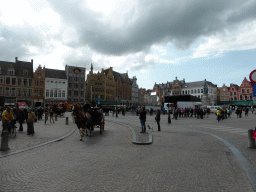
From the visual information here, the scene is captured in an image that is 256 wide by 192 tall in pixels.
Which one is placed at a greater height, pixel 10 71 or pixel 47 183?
pixel 10 71

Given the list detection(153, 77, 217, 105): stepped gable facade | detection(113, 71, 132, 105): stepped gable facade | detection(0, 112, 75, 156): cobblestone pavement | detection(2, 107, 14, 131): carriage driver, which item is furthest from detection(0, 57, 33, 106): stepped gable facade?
detection(153, 77, 217, 105): stepped gable facade

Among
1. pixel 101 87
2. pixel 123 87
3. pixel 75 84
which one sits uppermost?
pixel 123 87

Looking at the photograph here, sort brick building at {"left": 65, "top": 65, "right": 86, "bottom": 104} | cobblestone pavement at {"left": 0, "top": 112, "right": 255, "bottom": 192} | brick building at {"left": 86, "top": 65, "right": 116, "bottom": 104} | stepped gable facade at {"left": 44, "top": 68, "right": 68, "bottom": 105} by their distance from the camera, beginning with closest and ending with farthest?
1. cobblestone pavement at {"left": 0, "top": 112, "right": 255, "bottom": 192}
2. stepped gable facade at {"left": 44, "top": 68, "right": 68, "bottom": 105}
3. brick building at {"left": 65, "top": 65, "right": 86, "bottom": 104}
4. brick building at {"left": 86, "top": 65, "right": 116, "bottom": 104}

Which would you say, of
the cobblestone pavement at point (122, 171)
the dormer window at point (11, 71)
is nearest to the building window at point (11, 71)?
the dormer window at point (11, 71)

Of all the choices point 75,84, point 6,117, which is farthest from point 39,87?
point 6,117

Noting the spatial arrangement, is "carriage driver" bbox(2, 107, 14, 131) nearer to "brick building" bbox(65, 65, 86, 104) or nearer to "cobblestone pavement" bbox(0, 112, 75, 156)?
"cobblestone pavement" bbox(0, 112, 75, 156)

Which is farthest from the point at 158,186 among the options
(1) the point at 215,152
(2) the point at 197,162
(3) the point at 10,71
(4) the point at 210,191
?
(3) the point at 10,71

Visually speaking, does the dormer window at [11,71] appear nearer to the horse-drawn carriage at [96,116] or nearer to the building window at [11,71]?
the building window at [11,71]

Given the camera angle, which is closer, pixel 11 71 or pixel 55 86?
pixel 11 71

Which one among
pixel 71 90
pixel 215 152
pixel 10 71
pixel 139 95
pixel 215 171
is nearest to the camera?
pixel 215 171

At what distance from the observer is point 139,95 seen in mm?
103125

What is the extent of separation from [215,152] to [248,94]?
273 feet

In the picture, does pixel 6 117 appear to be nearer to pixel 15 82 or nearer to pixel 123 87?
pixel 15 82

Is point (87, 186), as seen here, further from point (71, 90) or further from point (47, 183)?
point (71, 90)
